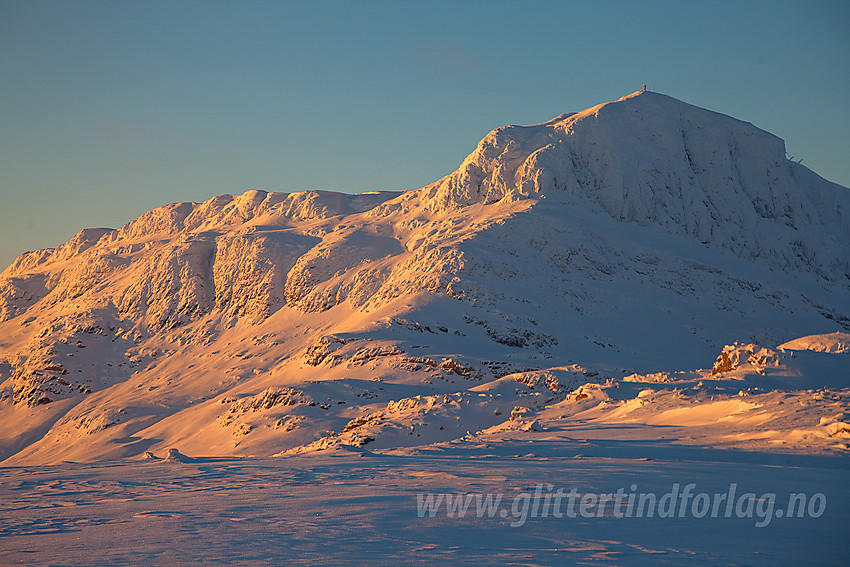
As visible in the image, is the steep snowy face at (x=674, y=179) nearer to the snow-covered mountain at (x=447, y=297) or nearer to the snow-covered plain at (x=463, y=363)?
the snow-covered mountain at (x=447, y=297)

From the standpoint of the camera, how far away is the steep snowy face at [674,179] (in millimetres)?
114562

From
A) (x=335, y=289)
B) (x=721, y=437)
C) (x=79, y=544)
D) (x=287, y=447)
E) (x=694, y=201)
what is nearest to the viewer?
(x=79, y=544)

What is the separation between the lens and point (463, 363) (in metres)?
72.1

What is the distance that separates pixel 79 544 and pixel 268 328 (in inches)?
3703

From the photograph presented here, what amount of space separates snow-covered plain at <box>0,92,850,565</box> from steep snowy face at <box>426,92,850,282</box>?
0.51m

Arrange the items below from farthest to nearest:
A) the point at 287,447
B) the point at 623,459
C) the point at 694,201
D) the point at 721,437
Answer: the point at 694,201 < the point at 287,447 < the point at 721,437 < the point at 623,459

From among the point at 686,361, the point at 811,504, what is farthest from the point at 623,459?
the point at 686,361

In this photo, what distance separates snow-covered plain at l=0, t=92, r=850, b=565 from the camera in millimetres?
13922

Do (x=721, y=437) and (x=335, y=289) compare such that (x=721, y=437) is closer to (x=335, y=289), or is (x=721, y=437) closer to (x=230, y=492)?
(x=230, y=492)

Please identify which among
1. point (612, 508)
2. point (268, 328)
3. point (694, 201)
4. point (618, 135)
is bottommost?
point (612, 508)

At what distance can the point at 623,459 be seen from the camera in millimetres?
22812

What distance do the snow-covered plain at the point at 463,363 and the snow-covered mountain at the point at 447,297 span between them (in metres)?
0.48

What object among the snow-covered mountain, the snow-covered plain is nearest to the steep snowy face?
the snow-covered mountain

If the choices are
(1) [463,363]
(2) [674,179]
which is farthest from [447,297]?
(2) [674,179]
